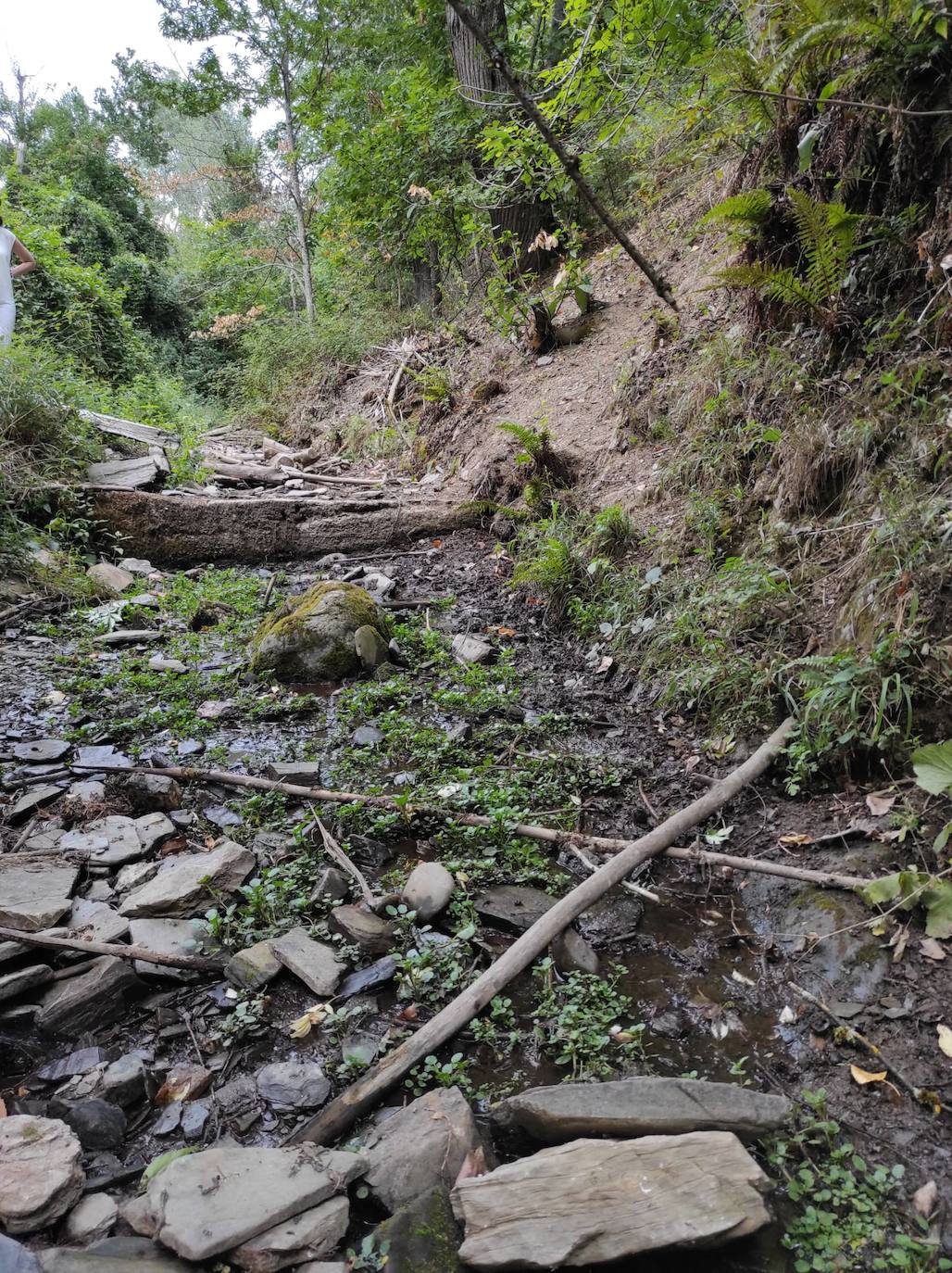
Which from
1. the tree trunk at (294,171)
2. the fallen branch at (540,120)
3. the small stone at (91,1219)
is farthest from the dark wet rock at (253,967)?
the tree trunk at (294,171)

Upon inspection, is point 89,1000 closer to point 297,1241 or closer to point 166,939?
point 166,939

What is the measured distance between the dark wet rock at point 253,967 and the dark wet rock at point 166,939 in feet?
0.48

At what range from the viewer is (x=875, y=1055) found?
2006 mm

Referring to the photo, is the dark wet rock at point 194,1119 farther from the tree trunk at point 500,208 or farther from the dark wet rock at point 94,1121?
the tree trunk at point 500,208

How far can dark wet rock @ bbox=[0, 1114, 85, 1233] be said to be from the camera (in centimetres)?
158

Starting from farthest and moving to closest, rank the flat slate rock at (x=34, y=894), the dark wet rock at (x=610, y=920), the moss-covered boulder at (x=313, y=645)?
the moss-covered boulder at (x=313, y=645)
the dark wet rock at (x=610, y=920)
the flat slate rock at (x=34, y=894)

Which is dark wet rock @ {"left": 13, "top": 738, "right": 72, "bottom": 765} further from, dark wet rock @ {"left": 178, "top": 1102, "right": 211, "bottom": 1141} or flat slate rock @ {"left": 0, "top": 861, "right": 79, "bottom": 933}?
dark wet rock @ {"left": 178, "top": 1102, "right": 211, "bottom": 1141}

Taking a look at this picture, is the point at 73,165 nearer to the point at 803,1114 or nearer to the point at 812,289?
the point at 812,289

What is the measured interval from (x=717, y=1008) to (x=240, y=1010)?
1.56 metres

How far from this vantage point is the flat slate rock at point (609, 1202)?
1505 millimetres

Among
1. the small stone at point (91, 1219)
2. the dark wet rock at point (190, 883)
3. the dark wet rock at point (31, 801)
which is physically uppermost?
the dark wet rock at point (31, 801)

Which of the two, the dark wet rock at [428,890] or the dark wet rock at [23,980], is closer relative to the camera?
the dark wet rock at [23,980]

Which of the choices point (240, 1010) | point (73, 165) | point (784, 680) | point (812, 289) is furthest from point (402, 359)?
point (73, 165)

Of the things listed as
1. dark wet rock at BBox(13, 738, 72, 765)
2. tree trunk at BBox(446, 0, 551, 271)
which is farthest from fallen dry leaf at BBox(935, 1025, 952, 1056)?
tree trunk at BBox(446, 0, 551, 271)
